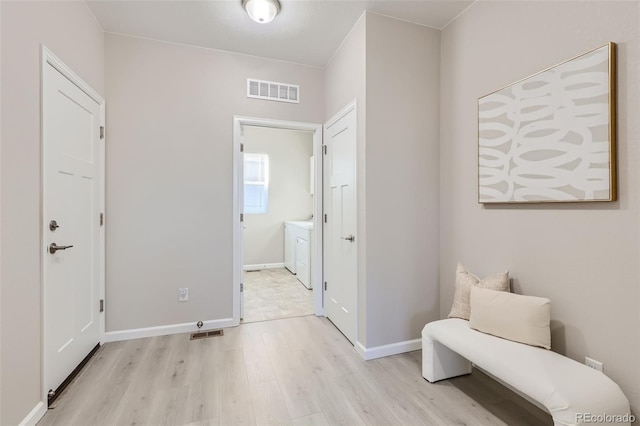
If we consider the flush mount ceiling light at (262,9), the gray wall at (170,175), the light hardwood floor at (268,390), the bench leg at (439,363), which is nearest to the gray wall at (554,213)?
the bench leg at (439,363)

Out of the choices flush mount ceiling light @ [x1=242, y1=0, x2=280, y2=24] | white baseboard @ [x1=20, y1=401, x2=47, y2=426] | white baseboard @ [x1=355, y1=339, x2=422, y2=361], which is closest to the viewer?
white baseboard @ [x1=20, y1=401, x2=47, y2=426]

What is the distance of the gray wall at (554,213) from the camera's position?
4.52 ft

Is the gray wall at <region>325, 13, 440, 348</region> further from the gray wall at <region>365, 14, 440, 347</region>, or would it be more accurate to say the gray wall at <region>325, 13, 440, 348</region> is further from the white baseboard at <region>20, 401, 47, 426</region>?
the white baseboard at <region>20, 401, 47, 426</region>

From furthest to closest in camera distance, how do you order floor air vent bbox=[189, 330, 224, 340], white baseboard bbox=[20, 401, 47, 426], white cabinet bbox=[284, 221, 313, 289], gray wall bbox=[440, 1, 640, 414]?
white cabinet bbox=[284, 221, 313, 289]
floor air vent bbox=[189, 330, 224, 340]
white baseboard bbox=[20, 401, 47, 426]
gray wall bbox=[440, 1, 640, 414]

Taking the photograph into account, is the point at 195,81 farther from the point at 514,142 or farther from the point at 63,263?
the point at 514,142

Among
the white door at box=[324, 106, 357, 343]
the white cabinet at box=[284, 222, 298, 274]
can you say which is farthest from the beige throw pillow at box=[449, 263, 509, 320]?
the white cabinet at box=[284, 222, 298, 274]

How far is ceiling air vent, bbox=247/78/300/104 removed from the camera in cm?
299

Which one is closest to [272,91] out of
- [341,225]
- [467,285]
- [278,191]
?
[341,225]

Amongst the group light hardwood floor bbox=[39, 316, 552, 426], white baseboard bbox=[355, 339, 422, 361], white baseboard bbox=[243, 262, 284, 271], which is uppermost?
white baseboard bbox=[243, 262, 284, 271]

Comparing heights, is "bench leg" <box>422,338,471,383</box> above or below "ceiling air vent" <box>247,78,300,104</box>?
below

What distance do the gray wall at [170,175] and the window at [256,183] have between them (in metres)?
2.63

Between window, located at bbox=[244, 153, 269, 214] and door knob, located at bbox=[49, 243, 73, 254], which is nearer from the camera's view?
door knob, located at bbox=[49, 243, 73, 254]

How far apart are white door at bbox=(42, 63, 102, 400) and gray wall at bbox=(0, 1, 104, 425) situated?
86 mm

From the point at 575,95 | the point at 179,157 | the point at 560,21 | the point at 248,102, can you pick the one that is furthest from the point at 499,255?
the point at 179,157
